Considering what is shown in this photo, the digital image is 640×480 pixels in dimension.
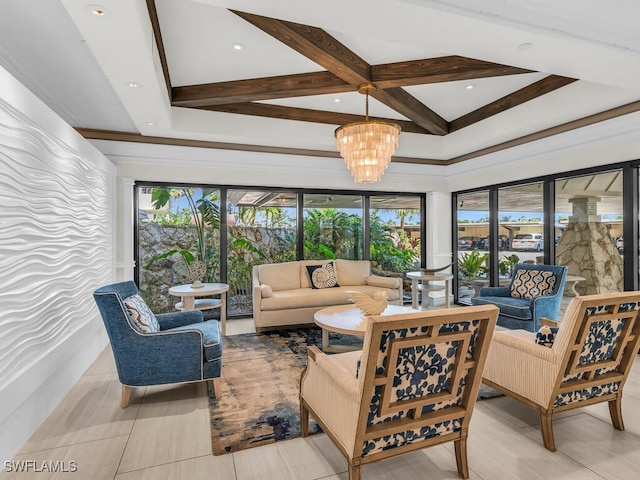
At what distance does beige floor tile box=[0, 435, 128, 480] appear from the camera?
1.97m

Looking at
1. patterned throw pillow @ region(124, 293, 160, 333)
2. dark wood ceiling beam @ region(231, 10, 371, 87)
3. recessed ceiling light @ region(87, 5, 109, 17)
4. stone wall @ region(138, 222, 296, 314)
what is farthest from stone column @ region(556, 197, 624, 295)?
recessed ceiling light @ region(87, 5, 109, 17)

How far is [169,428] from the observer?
2451mm

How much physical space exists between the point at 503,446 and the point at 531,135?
3.90 meters

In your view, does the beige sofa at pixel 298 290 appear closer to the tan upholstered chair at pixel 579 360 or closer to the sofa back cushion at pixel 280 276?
the sofa back cushion at pixel 280 276

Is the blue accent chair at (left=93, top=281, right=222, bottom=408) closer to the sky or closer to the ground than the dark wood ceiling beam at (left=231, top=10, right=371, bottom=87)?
closer to the ground

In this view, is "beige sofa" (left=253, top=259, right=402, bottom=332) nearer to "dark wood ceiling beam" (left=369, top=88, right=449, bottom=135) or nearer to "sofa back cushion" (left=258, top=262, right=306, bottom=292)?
"sofa back cushion" (left=258, top=262, right=306, bottom=292)

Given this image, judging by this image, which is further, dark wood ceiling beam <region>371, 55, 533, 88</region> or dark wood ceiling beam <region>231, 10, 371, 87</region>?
dark wood ceiling beam <region>371, 55, 533, 88</region>

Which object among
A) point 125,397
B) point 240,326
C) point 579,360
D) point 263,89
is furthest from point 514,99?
point 125,397

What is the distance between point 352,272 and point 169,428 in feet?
11.9

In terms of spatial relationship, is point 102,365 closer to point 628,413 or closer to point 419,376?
point 419,376

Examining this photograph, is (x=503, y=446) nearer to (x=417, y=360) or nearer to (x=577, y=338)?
(x=577, y=338)

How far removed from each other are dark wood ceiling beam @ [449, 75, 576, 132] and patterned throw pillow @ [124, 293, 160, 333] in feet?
15.2

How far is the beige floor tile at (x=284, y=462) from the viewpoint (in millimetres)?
1973

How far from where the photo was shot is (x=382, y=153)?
355 cm
